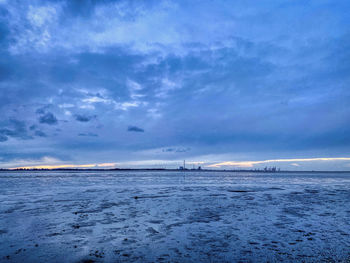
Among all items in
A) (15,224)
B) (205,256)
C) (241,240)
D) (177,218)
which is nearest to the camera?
(205,256)

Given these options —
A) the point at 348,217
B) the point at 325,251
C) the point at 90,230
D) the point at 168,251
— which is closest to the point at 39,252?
the point at 90,230

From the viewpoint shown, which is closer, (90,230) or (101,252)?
(101,252)

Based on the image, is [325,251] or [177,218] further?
[177,218]

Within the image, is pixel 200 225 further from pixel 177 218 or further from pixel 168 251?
pixel 168 251

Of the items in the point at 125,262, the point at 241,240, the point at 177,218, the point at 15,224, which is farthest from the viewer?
the point at 177,218

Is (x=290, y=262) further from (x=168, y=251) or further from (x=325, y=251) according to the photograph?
(x=168, y=251)

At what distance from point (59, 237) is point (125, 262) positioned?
3.83m

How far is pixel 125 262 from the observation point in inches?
235

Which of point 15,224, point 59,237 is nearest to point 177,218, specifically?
point 59,237

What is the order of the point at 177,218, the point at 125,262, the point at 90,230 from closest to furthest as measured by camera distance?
the point at 125,262 < the point at 90,230 < the point at 177,218

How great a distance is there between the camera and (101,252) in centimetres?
673

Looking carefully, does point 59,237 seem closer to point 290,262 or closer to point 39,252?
point 39,252

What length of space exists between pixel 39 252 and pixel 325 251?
8926 millimetres

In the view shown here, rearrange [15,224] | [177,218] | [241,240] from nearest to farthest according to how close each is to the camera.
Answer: [241,240] < [15,224] < [177,218]
